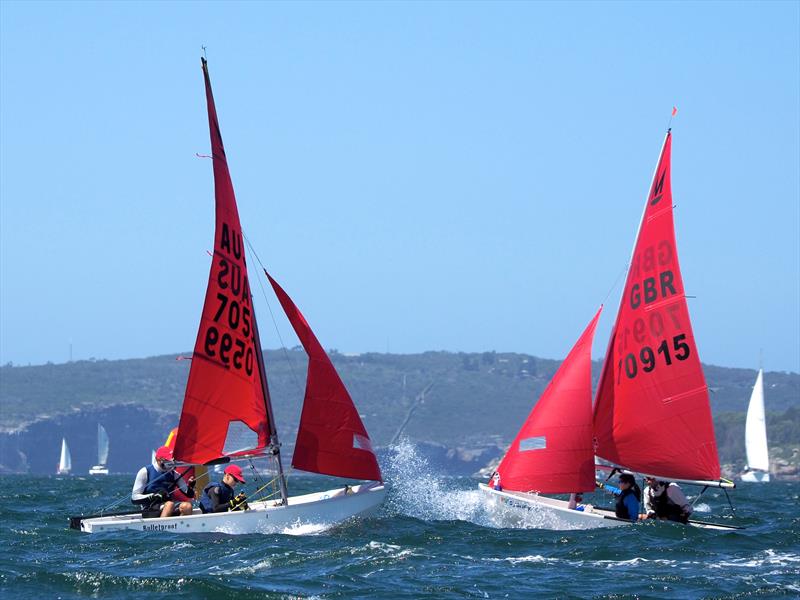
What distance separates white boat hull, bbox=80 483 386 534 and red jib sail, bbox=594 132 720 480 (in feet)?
16.2

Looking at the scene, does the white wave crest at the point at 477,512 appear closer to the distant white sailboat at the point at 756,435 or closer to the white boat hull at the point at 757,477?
the distant white sailboat at the point at 756,435

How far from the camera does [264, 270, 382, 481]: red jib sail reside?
83.5ft

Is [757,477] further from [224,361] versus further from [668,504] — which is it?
[224,361]

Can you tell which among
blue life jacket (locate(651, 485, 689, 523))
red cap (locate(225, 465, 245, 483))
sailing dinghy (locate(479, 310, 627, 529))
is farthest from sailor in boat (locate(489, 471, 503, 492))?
red cap (locate(225, 465, 245, 483))

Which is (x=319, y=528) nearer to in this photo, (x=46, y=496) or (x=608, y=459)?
(x=608, y=459)

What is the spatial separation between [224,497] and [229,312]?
10.7 feet

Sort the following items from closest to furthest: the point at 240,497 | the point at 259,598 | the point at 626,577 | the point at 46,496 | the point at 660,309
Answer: the point at 259,598 → the point at 626,577 → the point at 240,497 → the point at 660,309 → the point at 46,496

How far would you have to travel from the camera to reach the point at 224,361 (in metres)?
25.3

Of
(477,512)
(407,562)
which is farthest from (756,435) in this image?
(407,562)

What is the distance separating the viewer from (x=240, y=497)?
25.0m

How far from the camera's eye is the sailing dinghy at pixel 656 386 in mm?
26938

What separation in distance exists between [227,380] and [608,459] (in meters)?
7.48

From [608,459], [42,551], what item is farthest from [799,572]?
[42,551]

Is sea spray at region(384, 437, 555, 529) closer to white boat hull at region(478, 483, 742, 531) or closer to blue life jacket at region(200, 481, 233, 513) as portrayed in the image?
white boat hull at region(478, 483, 742, 531)
